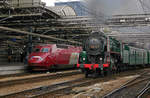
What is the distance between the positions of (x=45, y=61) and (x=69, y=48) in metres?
4.16

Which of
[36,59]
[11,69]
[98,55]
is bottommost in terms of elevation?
[11,69]

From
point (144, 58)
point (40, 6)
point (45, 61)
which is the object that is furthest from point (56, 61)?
point (144, 58)

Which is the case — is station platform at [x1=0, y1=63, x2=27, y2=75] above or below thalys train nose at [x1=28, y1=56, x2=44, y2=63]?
below

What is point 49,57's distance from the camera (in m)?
17.4

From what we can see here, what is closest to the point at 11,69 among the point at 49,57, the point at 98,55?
the point at 49,57

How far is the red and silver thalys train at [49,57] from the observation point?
1694cm

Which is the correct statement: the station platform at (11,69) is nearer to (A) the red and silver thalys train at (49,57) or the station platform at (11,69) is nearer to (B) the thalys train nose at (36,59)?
(A) the red and silver thalys train at (49,57)

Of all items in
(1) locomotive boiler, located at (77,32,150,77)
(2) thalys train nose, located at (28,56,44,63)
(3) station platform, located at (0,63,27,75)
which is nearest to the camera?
(1) locomotive boiler, located at (77,32,150,77)

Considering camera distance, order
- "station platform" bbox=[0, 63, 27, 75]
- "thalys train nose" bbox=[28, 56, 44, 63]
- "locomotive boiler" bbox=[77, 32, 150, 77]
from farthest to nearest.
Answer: "thalys train nose" bbox=[28, 56, 44, 63], "station platform" bbox=[0, 63, 27, 75], "locomotive boiler" bbox=[77, 32, 150, 77]

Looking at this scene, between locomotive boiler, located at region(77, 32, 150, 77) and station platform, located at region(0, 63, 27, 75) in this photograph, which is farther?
station platform, located at region(0, 63, 27, 75)

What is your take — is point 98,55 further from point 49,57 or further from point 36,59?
point 36,59

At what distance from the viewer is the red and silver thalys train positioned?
16.9m

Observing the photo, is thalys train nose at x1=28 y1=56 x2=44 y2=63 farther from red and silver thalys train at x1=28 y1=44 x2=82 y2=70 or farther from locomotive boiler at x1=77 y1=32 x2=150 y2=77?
locomotive boiler at x1=77 y1=32 x2=150 y2=77

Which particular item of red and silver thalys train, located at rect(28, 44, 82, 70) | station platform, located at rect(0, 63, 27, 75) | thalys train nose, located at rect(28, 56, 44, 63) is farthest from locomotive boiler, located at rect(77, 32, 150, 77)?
station platform, located at rect(0, 63, 27, 75)
